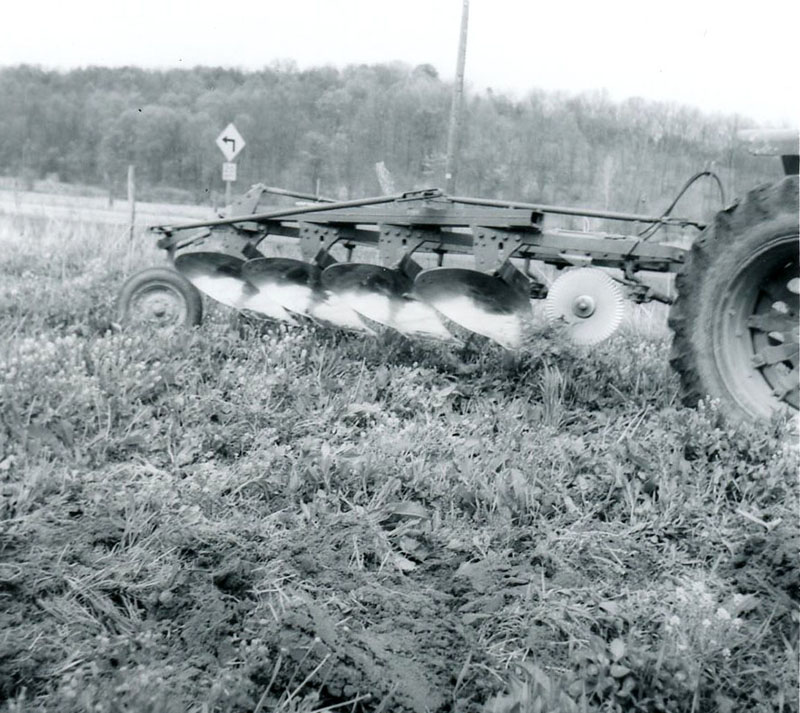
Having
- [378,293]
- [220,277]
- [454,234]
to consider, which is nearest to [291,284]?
[220,277]

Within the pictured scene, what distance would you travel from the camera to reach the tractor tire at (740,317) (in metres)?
3.77

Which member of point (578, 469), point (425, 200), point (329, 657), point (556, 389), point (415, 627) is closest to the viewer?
point (329, 657)

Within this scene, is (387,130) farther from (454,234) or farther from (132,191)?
(132,191)

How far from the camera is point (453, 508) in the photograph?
3094mm

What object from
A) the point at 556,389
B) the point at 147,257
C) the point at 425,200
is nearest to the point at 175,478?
the point at 556,389

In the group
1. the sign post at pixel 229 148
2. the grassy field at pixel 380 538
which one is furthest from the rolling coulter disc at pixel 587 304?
the sign post at pixel 229 148

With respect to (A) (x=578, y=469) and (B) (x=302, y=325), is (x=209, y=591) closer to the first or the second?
(A) (x=578, y=469)

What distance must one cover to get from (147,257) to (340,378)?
16.5ft

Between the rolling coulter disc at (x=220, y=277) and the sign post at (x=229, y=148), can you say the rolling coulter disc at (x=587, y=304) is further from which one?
the sign post at (x=229, y=148)

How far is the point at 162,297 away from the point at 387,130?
11.2 feet

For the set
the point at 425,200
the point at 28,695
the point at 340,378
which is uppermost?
the point at 425,200

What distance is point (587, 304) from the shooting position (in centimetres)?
459

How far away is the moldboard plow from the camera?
383 centimetres

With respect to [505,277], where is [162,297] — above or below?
below
